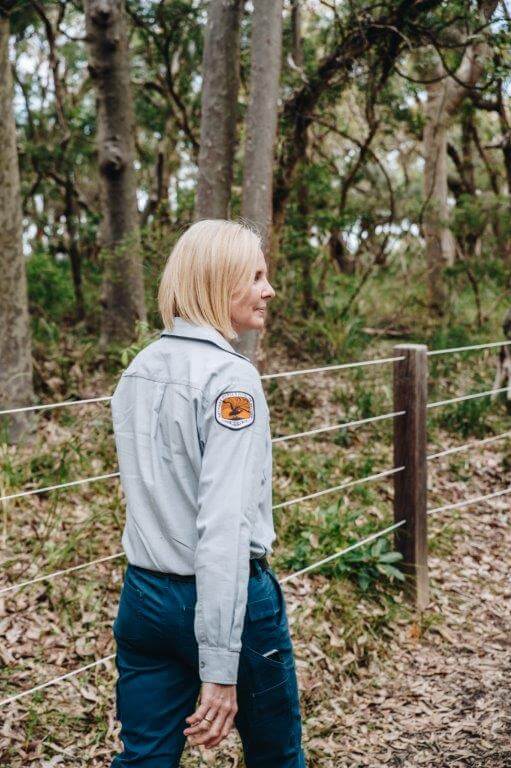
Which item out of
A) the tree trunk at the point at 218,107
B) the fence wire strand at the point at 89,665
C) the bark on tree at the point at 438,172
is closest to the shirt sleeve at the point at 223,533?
the fence wire strand at the point at 89,665

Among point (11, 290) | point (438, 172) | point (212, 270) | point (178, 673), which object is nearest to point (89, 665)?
point (178, 673)

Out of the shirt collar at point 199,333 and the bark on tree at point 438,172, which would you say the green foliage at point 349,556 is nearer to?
the shirt collar at point 199,333

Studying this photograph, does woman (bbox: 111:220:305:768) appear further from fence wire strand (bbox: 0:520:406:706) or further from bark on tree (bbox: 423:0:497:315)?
bark on tree (bbox: 423:0:497:315)

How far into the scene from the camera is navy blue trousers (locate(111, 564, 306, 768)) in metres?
1.80

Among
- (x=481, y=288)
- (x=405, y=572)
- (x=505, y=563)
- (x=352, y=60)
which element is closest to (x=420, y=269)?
(x=481, y=288)

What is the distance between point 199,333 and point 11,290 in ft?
13.7

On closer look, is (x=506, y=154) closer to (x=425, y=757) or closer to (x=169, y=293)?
(x=425, y=757)

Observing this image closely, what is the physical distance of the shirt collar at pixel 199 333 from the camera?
1791mm

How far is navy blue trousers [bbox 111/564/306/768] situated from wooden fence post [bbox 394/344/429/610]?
231 centimetres

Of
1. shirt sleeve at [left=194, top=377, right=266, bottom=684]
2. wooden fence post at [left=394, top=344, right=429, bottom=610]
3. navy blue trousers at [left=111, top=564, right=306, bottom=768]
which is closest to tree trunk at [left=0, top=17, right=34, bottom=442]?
wooden fence post at [left=394, top=344, right=429, bottom=610]

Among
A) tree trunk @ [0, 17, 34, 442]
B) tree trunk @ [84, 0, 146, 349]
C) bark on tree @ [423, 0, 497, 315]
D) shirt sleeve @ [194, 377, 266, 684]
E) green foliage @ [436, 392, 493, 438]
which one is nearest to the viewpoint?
Answer: shirt sleeve @ [194, 377, 266, 684]

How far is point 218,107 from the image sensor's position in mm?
5766

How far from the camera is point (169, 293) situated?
1881 mm

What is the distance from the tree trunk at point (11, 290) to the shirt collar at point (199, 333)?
3876mm
